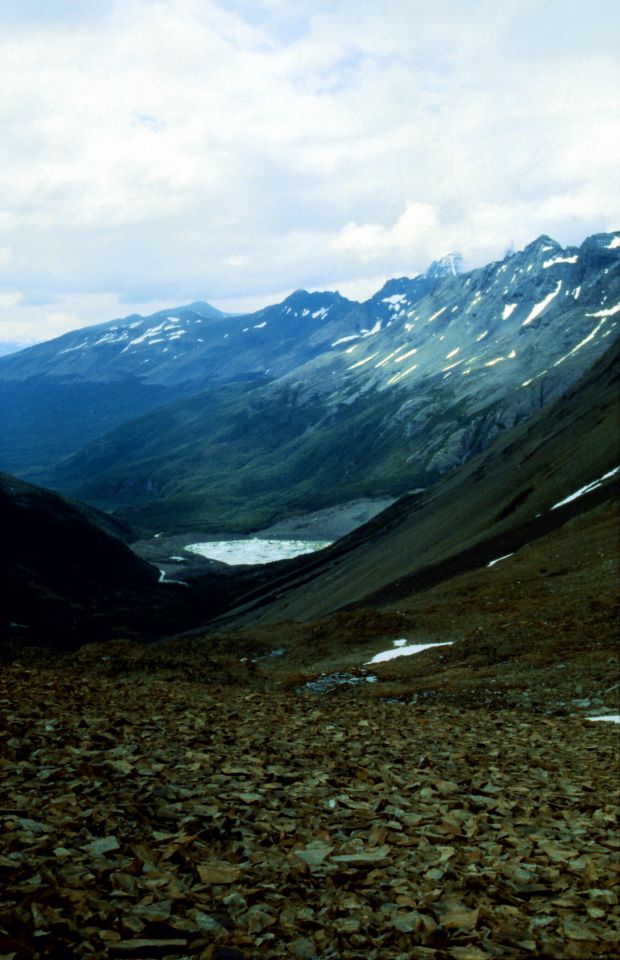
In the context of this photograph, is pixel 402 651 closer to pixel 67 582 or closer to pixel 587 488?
pixel 587 488

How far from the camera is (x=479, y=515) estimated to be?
101m

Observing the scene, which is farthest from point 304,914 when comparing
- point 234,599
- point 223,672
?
point 234,599

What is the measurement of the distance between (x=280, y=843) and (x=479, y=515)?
306 ft

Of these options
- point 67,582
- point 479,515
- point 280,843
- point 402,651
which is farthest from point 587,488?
point 67,582

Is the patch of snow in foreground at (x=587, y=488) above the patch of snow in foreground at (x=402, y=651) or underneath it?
above

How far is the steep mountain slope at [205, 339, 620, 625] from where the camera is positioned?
7925 centimetres

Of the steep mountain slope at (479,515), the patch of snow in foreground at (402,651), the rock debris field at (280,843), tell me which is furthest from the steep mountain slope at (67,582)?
the rock debris field at (280,843)

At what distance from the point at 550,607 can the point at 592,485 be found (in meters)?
39.9

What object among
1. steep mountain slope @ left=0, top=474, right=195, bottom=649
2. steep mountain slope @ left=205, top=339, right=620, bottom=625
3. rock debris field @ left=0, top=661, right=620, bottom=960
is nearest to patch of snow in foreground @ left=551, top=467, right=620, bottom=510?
steep mountain slope @ left=205, top=339, right=620, bottom=625

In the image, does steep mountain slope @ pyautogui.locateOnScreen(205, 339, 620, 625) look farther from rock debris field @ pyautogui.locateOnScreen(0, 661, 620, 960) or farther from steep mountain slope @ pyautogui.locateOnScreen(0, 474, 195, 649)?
rock debris field @ pyautogui.locateOnScreen(0, 661, 620, 960)

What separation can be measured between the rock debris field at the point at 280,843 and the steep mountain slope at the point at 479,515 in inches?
2374

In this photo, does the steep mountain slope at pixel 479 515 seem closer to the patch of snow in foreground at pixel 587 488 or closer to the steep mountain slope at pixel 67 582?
the patch of snow in foreground at pixel 587 488

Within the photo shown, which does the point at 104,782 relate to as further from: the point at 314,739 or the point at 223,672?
the point at 223,672

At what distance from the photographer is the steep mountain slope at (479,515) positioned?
7925 centimetres
